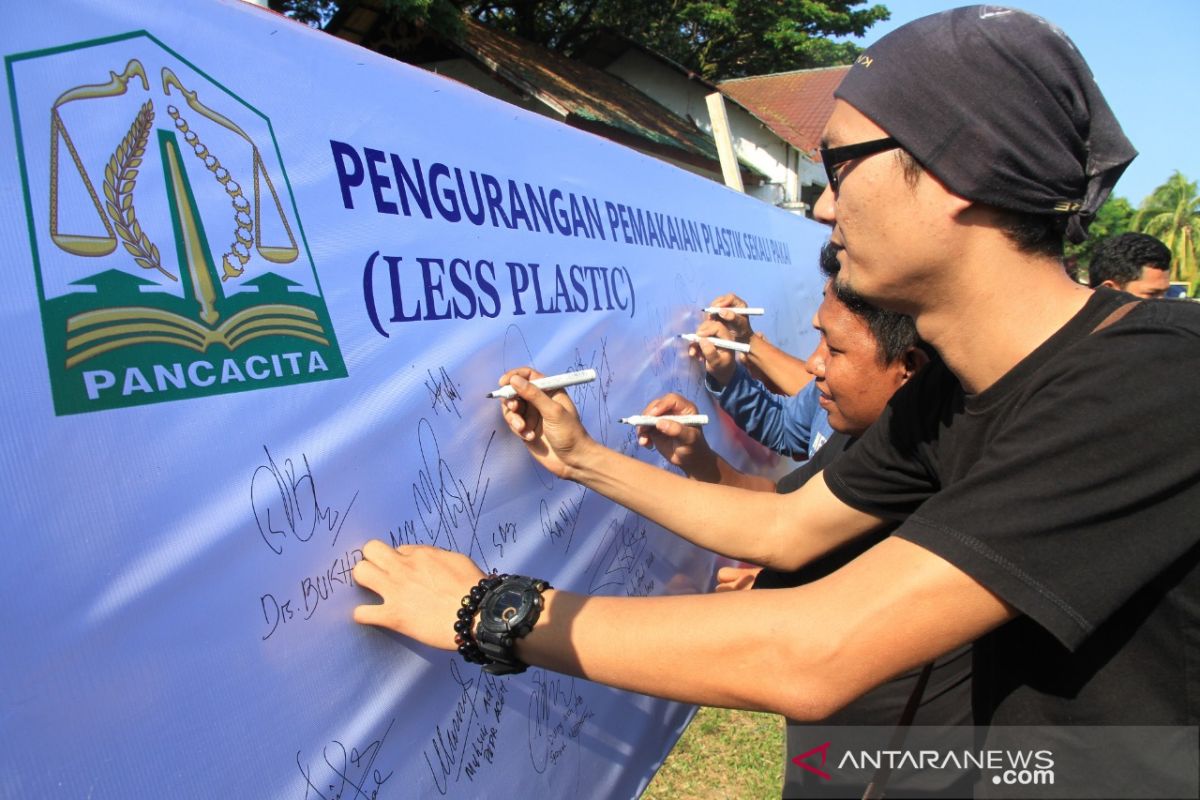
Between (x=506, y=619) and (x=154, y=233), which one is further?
(x=506, y=619)

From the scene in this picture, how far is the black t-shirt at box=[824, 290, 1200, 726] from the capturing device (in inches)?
34.5

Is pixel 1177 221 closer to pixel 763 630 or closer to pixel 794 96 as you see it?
pixel 794 96

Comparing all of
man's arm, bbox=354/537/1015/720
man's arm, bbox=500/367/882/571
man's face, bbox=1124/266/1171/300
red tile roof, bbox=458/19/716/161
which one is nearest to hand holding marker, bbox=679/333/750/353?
man's arm, bbox=500/367/882/571

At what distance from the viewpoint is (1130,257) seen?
4094mm

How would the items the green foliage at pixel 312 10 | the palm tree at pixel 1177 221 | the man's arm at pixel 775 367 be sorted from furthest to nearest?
1. the palm tree at pixel 1177 221
2. the green foliage at pixel 312 10
3. the man's arm at pixel 775 367

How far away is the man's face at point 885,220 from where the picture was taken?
1065 mm

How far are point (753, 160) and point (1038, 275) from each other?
13895 mm

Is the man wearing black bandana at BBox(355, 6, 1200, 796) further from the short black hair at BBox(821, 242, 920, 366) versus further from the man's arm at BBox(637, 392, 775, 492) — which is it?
the man's arm at BBox(637, 392, 775, 492)
